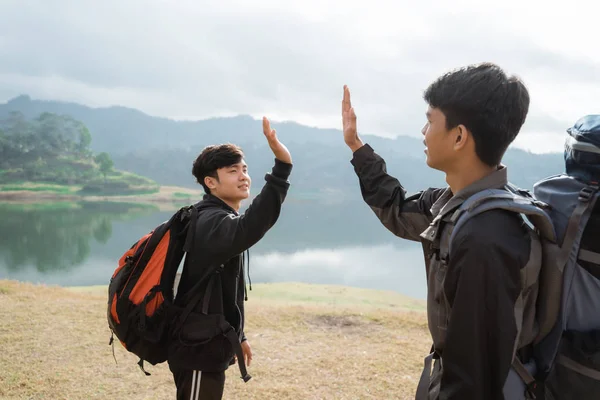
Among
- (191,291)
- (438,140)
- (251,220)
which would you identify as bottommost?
(191,291)

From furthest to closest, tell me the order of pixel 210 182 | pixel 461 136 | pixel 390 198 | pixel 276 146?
pixel 210 182 → pixel 276 146 → pixel 390 198 → pixel 461 136

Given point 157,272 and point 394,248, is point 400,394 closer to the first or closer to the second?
point 157,272

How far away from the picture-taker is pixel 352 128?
2047 millimetres

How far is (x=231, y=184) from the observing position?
249 centimetres

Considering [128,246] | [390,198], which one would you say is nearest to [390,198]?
[390,198]

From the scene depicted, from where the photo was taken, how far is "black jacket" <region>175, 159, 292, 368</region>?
7.00ft

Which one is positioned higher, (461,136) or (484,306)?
(461,136)

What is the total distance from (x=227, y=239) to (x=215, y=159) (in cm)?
57

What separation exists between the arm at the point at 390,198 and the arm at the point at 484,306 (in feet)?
2.38

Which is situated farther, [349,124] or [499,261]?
[349,124]

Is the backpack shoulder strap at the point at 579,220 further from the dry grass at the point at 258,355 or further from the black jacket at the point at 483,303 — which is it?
the dry grass at the point at 258,355

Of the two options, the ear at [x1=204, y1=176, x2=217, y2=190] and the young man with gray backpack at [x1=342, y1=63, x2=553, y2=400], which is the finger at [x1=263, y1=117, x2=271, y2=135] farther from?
the young man with gray backpack at [x1=342, y1=63, x2=553, y2=400]

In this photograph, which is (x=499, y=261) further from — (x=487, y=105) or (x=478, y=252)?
(x=487, y=105)

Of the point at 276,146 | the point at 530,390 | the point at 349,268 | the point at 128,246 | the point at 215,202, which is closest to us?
the point at 530,390
